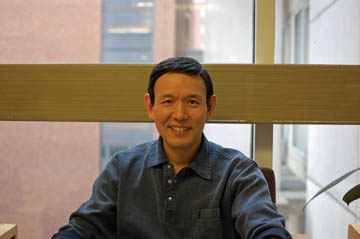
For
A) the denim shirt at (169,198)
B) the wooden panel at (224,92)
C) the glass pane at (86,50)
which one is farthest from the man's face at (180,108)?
the glass pane at (86,50)

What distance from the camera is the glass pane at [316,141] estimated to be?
1.76 m

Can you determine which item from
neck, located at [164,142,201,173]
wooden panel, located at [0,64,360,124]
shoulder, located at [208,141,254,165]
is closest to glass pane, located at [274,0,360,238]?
wooden panel, located at [0,64,360,124]

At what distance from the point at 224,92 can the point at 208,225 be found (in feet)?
2.14

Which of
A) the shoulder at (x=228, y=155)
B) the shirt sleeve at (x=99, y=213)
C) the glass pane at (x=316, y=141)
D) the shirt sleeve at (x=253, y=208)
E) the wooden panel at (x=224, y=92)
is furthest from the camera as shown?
the glass pane at (x=316, y=141)

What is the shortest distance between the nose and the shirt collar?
7.1 inches

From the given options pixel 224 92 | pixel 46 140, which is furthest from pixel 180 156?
pixel 46 140

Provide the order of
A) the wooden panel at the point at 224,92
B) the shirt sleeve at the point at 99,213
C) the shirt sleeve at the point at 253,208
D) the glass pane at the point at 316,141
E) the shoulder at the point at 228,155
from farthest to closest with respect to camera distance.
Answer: the glass pane at the point at 316,141, the wooden panel at the point at 224,92, the shoulder at the point at 228,155, the shirt sleeve at the point at 99,213, the shirt sleeve at the point at 253,208

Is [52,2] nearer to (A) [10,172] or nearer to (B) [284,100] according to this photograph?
(A) [10,172]

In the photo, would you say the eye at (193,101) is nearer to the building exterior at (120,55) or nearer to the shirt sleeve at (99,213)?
the shirt sleeve at (99,213)

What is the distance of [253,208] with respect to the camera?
→ 3.44 ft

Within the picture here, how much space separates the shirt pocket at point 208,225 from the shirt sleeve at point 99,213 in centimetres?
30

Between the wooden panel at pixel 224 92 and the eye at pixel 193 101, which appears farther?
the wooden panel at pixel 224 92

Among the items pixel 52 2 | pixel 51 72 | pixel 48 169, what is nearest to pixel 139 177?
pixel 51 72

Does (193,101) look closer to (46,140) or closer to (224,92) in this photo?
(224,92)
